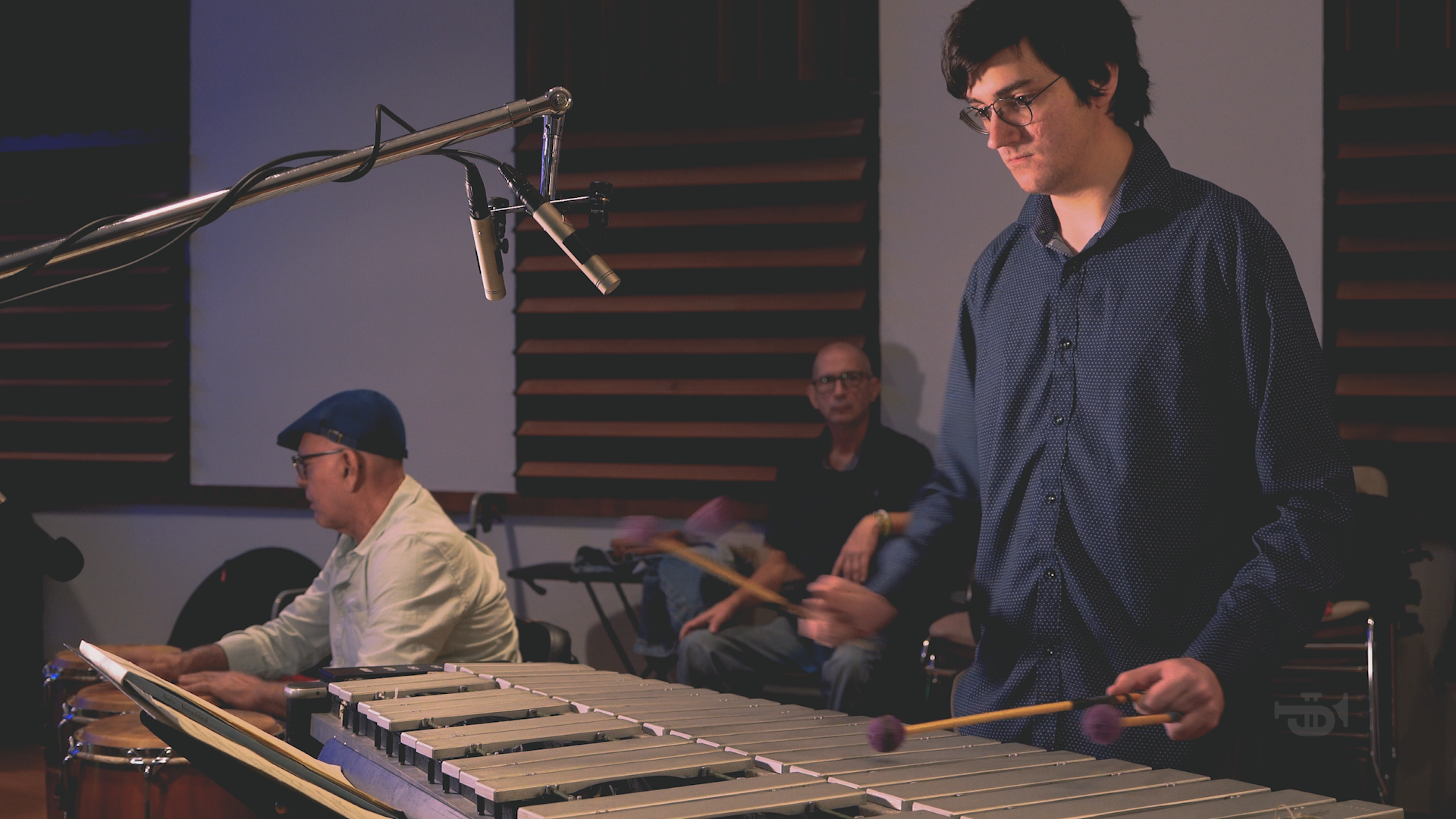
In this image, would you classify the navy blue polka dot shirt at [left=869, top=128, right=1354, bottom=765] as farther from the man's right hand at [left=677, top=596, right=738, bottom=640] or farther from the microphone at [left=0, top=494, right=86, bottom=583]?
the man's right hand at [left=677, top=596, right=738, bottom=640]

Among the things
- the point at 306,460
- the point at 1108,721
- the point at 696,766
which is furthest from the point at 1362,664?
the point at 306,460

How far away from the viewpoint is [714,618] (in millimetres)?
4211

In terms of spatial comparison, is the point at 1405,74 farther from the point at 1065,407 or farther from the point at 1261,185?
the point at 1065,407

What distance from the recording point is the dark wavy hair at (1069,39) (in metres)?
1.82

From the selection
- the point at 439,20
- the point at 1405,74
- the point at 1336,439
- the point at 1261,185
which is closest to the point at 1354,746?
the point at 1261,185

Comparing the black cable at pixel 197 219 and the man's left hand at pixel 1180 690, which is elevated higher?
the black cable at pixel 197 219

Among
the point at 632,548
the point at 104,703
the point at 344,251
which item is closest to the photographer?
the point at 104,703

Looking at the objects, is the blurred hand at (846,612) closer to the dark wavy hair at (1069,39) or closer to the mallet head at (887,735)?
the mallet head at (887,735)

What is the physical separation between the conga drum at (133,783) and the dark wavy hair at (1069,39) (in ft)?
7.03

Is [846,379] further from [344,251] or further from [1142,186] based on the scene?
[1142,186]

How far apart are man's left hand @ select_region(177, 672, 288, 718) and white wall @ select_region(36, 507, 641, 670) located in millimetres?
1999

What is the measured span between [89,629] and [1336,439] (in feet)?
18.4

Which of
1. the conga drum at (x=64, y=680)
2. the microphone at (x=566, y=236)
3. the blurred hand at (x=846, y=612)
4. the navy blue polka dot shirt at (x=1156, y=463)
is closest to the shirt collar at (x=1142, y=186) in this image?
the navy blue polka dot shirt at (x=1156, y=463)

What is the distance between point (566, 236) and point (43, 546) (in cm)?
133
